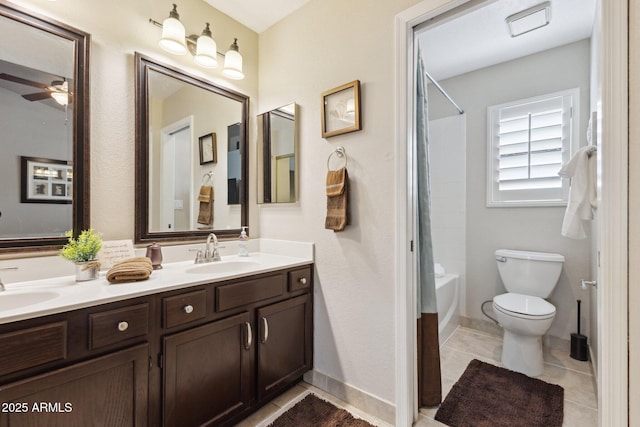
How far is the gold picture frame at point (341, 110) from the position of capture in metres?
1.64

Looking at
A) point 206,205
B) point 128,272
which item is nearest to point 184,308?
point 128,272

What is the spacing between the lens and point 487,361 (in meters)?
2.15

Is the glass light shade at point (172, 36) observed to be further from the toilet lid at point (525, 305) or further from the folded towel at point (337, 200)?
the toilet lid at point (525, 305)

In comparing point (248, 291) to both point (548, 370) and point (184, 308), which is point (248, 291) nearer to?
point (184, 308)

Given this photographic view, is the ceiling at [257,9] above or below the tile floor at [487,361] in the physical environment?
above

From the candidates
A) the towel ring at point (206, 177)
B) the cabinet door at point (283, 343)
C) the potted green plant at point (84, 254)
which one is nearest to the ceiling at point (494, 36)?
the towel ring at point (206, 177)

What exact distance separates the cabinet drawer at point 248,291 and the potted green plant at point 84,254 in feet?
1.88

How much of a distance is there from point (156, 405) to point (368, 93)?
1814 mm

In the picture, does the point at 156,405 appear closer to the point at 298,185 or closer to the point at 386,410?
the point at 386,410

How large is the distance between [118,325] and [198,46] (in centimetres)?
160

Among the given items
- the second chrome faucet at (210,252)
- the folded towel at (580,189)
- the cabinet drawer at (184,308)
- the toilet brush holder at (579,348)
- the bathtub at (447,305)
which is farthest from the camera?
the bathtub at (447,305)

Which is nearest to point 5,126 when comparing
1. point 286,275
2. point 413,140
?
point 286,275

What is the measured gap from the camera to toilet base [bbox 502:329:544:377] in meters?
1.98

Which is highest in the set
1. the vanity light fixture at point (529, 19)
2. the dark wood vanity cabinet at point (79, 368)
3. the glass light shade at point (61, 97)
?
the vanity light fixture at point (529, 19)
